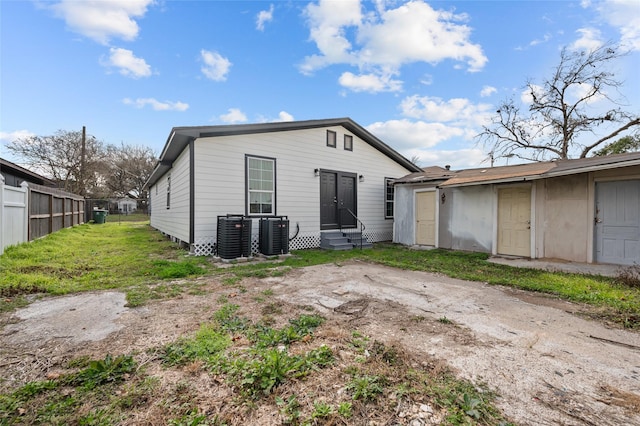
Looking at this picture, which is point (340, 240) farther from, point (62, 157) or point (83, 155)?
point (62, 157)

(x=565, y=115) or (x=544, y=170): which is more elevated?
(x=565, y=115)

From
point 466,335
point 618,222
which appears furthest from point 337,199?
point 466,335

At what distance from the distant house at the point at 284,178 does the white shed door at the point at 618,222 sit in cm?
660

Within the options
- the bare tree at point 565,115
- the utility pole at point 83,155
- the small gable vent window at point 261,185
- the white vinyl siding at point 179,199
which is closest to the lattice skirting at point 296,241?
the white vinyl siding at point 179,199

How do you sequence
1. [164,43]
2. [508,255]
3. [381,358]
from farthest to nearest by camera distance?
[164,43]
[508,255]
[381,358]

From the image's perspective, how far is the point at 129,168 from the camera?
34688 mm

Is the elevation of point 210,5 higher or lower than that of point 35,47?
higher

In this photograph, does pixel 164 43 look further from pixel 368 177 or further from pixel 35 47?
pixel 368 177

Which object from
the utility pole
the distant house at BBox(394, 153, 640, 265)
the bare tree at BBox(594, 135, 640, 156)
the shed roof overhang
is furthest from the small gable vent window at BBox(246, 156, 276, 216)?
the utility pole

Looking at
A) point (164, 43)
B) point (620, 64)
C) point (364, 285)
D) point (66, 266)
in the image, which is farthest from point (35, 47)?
point (620, 64)

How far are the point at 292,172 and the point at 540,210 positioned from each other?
6976mm

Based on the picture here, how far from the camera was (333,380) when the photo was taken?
205 cm

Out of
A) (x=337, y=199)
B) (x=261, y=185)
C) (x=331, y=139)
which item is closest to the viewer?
(x=261, y=185)

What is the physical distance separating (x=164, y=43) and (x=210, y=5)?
2.38m
